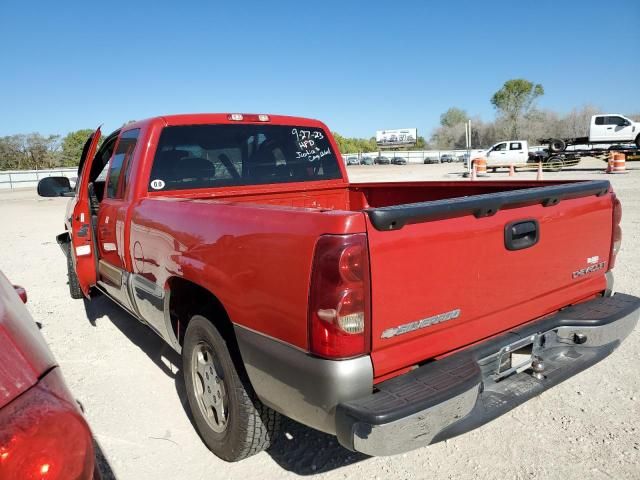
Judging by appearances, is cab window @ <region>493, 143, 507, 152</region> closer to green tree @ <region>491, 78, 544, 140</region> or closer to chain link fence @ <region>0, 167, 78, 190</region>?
chain link fence @ <region>0, 167, 78, 190</region>

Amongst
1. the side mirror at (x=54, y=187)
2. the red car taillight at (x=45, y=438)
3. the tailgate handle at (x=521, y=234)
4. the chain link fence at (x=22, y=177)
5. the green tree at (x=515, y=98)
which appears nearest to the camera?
the red car taillight at (x=45, y=438)

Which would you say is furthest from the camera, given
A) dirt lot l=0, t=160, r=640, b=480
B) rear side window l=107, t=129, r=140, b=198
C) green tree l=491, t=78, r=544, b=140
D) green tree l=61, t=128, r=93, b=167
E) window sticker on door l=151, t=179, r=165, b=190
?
green tree l=491, t=78, r=544, b=140

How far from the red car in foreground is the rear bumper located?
107 cm

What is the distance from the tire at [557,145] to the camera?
29530 millimetres

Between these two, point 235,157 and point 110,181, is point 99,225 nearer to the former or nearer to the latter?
point 110,181

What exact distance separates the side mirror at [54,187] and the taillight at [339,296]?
13.2 ft

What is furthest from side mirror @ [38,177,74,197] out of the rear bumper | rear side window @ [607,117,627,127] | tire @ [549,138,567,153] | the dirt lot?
rear side window @ [607,117,627,127]

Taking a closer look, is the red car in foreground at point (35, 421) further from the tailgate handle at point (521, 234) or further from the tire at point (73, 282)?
the tire at point (73, 282)

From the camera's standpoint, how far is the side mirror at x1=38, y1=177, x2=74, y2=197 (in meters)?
4.98

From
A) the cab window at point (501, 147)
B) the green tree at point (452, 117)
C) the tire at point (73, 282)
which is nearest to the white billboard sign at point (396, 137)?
the green tree at point (452, 117)

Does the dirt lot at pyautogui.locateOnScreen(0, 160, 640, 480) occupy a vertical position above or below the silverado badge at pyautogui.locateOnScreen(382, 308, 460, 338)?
below

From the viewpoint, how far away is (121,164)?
4.08m

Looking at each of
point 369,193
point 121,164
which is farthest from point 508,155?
point 121,164

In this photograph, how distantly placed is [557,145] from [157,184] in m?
30.9
